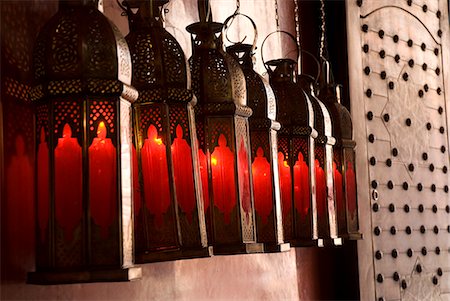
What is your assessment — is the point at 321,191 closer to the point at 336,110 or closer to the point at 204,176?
the point at 336,110

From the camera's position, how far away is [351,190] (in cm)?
316

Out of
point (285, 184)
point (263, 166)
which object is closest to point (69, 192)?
point (263, 166)

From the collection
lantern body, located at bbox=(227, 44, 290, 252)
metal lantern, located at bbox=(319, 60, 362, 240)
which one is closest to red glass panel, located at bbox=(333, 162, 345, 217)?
metal lantern, located at bbox=(319, 60, 362, 240)

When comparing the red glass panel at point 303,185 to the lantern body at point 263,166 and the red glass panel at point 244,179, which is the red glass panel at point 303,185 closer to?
the lantern body at point 263,166

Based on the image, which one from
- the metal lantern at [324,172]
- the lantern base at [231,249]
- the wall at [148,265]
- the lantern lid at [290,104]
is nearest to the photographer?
the wall at [148,265]

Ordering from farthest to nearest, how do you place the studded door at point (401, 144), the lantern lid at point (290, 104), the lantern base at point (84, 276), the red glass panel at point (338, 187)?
the studded door at point (401, 144)
the red glass panel at point (338, 187)
the lantern lid at point (290, 104)
the lantern base at point (84, 276)

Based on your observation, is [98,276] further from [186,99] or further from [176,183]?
[186,99]

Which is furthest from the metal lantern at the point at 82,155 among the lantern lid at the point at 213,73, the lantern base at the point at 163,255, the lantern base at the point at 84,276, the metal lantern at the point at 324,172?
the metal lantern at the point at 324,172

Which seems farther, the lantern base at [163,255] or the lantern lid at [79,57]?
the lantern base at [163,255]

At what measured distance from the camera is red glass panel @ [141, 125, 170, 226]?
1.91 metres

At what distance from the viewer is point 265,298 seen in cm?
311

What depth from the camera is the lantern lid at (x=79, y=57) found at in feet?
5.46

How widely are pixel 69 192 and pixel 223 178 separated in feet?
1.95

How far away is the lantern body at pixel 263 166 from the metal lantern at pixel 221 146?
19 centimetres
